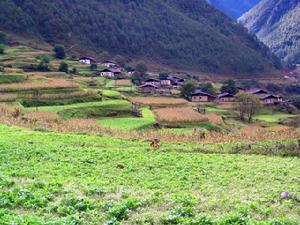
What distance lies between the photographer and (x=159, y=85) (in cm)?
11588

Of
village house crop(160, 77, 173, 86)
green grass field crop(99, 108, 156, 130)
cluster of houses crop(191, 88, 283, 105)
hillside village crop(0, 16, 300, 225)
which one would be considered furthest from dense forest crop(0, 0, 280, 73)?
hillside village crop(0, 16, 300, 225)

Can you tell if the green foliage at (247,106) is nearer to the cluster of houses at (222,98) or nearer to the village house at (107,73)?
the cluster of houses at (222,98)

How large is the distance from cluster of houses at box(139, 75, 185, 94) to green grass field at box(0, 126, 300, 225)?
6689 cm

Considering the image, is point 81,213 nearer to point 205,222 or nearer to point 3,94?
point 205,222

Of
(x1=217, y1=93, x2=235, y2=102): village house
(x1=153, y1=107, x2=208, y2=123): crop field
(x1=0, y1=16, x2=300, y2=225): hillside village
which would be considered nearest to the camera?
(x1=0, y1=16, x2=300, y2=225): hillside village

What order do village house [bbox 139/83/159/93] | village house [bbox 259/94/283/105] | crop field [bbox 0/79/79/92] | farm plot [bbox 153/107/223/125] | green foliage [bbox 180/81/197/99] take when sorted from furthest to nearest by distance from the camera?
village house [bbox 259/94/283/105] → village house [bbox 139/83/159/93] → green foliage [bbox 180/81/197/99] → crop field [bbox 0/79/79/92] → farm plot [bbox 153/107/223/125]

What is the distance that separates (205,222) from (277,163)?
48.9ft

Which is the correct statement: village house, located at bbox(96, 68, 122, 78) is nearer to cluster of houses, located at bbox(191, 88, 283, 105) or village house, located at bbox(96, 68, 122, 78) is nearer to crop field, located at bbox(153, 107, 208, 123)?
cluster of houses, located at bbox(191, 88, 283, 105)

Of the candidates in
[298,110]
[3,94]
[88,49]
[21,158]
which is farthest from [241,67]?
[21,158]

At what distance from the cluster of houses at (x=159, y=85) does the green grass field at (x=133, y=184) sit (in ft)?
219

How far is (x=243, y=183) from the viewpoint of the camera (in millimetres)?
22281

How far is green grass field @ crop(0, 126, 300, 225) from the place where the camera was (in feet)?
50.1

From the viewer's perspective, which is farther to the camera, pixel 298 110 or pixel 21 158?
pixel 298 110

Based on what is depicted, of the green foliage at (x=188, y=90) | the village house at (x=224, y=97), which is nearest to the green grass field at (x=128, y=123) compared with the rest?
the green foliage at (x=188, y=90)
